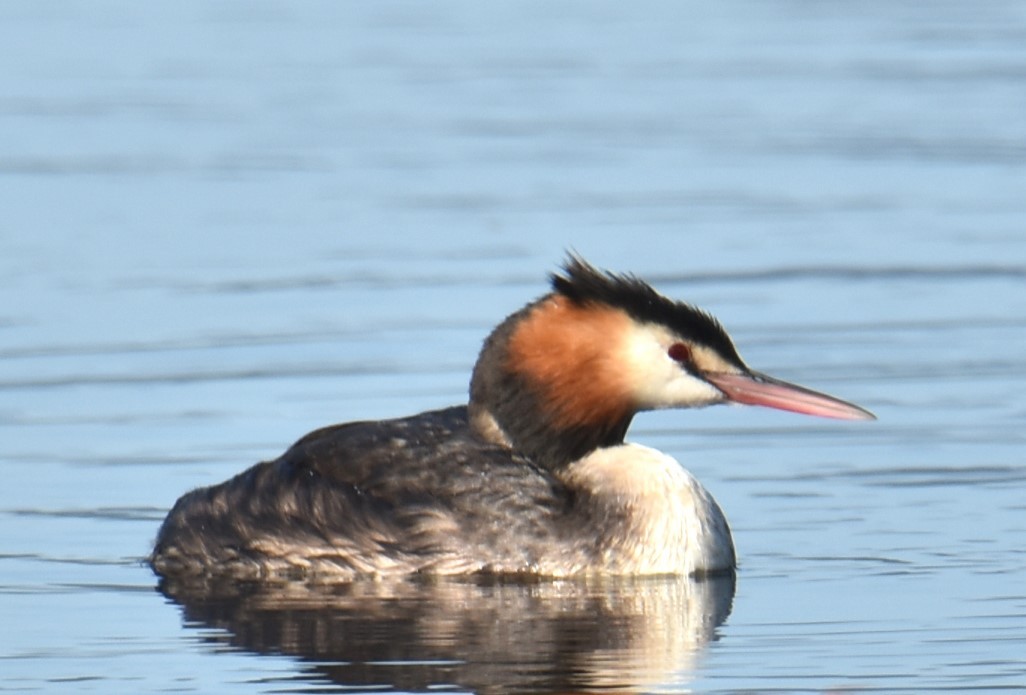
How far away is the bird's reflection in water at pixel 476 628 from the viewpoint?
29.1 feet

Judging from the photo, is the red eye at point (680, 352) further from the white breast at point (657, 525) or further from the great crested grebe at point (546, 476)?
the white breast at point (657, 525)

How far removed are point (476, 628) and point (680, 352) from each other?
162 cm

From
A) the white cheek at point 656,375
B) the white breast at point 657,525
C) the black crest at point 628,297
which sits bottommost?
the white breast at point 657,525

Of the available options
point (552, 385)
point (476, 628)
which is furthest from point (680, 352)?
point (476, 628)

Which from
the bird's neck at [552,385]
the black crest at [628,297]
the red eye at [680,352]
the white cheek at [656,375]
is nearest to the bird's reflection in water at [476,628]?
the bird's neck at [552,385]

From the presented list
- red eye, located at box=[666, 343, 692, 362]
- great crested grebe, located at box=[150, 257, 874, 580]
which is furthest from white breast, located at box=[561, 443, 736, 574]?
red eye, located at box=[666, 343, 692, 362]

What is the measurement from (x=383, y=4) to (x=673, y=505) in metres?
19.8

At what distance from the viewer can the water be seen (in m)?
9.52

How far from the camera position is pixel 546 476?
35.0ft

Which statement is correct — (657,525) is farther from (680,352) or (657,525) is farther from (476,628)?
(476,628)

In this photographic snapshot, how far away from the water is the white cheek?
2.39 feet

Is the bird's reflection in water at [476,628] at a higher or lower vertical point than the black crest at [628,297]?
lower

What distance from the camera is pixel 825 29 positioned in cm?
2767

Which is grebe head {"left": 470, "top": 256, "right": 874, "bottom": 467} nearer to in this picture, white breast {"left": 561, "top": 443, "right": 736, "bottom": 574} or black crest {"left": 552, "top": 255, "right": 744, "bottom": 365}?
black crest {"left": 552, "top": 255, "right": 744, "bottom": 365}
